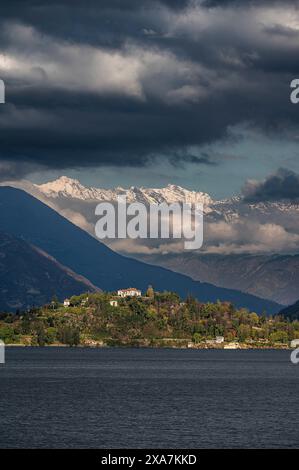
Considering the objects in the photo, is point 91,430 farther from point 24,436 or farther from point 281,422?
point 281,422

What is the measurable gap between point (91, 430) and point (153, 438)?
13.4 metres
